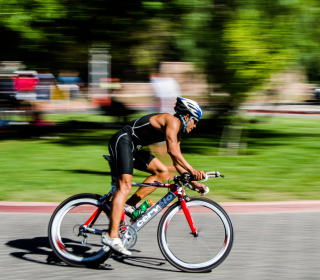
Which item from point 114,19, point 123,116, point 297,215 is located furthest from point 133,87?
point 297,215

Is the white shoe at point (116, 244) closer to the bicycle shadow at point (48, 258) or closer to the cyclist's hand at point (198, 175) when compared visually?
the bicycle shadow at point (48, 258)

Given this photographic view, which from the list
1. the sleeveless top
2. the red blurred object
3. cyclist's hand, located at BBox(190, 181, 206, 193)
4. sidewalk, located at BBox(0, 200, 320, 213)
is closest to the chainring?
cyclist's hand, located at BBox(190, 181, 206, 193)

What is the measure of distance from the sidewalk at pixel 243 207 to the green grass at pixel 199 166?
44 cm

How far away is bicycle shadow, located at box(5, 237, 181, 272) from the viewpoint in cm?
494

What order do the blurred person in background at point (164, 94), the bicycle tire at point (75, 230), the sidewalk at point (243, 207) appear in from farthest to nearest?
the blurred person in background at point (164, 94) → the sidewalk at point (243, 207) → the bicycle tire at point (75, 230)

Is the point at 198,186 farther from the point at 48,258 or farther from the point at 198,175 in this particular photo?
the point at 48,258

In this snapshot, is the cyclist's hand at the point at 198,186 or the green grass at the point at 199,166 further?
the green grass at the point at 199,166

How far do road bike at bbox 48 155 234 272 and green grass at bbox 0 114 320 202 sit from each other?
101 inches

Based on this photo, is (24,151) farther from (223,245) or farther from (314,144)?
(223,245)

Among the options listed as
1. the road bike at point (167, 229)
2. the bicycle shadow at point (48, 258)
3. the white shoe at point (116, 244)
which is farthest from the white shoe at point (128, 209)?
the bicycle shadow at point (48, 258)

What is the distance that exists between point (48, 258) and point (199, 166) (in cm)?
540

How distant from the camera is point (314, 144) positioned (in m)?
13.3

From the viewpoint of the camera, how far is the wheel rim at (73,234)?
4910 millimetres

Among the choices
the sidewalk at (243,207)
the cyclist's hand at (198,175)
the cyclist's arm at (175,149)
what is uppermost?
the cyclist's arm at (175,149)
